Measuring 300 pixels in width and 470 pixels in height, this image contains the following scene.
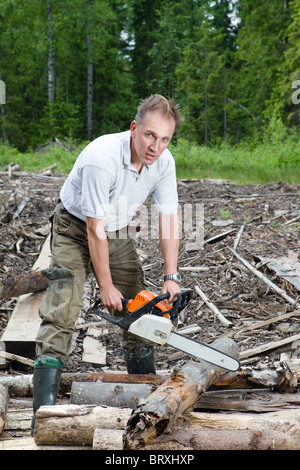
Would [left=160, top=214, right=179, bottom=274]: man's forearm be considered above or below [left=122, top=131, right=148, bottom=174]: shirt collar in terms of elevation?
below

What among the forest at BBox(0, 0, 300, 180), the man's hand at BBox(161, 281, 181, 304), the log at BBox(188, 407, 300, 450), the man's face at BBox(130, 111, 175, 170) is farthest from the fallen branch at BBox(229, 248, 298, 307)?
the forest at BBox(0, 0, 300, 180)

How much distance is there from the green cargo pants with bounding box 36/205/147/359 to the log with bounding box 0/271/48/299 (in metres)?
1.47

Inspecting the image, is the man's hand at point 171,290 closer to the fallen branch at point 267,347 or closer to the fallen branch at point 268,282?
the fallen branch at point 267,347

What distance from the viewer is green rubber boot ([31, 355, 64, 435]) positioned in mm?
2953

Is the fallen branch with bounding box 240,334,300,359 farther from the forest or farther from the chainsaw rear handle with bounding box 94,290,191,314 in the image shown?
the forest

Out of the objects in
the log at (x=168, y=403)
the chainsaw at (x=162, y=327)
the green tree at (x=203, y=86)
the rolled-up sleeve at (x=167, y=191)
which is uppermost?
the green tree at (x=203, y=86)

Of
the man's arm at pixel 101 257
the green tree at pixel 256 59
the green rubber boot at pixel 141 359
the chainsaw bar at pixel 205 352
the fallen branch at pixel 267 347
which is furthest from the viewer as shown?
the green tree at pixel 256 59

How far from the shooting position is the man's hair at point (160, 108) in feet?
9.89

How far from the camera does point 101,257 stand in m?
3.09

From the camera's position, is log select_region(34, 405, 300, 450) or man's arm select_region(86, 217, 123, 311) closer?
log select_region(34, 405, 300, 450)

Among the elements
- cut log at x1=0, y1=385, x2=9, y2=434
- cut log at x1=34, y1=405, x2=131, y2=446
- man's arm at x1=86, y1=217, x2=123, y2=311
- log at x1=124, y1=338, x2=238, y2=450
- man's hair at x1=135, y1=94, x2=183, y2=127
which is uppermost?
man's hair at x1=135, y1=94, x2=183, y2=127

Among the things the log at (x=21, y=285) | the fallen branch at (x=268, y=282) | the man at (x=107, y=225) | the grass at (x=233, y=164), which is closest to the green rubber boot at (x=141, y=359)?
Answer: the man at (x=107, y=225)

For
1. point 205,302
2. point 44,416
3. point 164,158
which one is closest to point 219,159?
point 205,302

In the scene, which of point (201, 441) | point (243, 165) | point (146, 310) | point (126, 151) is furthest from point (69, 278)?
point (243, 165)
